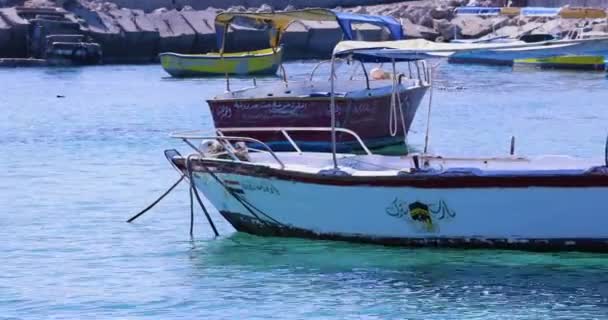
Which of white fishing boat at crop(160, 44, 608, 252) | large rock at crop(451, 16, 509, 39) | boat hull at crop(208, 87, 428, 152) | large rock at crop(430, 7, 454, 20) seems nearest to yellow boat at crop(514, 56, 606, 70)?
large rock at crop(451, 16, 509, 39)

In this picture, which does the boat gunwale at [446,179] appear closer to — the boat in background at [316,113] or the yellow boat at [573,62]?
the boat in background at [316,113]

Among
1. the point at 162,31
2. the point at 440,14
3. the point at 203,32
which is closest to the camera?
the point at 203,32

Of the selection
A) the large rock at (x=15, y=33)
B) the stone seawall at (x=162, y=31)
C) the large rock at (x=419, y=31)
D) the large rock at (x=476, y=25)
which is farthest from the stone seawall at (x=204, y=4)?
the large rock at (x=15, y=33)

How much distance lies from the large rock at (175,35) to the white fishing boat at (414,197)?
43870mm

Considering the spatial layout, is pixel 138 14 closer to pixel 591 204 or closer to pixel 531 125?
pixel 531 125

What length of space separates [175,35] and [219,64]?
12.7m

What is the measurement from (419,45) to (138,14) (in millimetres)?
48013

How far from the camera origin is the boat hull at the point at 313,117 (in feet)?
75.4

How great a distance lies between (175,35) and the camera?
58.7 m

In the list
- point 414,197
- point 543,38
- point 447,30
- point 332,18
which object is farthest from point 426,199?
point 447,30

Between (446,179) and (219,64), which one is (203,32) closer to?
(219,64)

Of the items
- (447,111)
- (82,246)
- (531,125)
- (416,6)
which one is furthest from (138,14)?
(82,246)

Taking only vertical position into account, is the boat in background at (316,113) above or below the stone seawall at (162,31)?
above

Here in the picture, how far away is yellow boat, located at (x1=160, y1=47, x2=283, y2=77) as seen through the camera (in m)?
45.6
